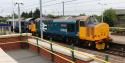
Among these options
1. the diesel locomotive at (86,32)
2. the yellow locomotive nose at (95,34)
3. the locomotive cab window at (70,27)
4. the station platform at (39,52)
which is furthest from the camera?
the locomotive cab window at (70,27)

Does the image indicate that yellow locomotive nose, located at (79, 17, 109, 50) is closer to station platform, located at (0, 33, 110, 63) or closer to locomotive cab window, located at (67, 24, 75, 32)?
locomotive cab window, located at (67, 24, 75, 32)

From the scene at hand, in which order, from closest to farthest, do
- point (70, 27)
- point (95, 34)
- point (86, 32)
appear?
point (95, 34) → point (86, 32) → point (70, 27)

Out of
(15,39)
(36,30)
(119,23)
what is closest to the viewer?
(15,39)

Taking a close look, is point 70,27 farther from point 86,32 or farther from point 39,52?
point 39,52

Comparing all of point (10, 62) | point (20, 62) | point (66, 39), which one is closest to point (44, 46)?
point (20, 62)

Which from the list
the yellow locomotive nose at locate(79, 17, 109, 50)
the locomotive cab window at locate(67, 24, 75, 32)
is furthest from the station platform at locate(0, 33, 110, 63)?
the locomotive cab window at locate(67, 24, 75, 32)

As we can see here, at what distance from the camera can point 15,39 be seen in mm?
12883

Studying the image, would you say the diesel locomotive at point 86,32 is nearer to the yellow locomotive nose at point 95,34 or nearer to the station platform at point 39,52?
the yellow locomotive nose at point 95,34

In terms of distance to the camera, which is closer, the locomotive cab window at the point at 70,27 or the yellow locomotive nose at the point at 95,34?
the yellow locomotive nose at the point at 95,34

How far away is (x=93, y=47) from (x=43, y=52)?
11.8m

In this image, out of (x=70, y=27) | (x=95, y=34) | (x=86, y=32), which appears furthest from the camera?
(x=70, y=27)

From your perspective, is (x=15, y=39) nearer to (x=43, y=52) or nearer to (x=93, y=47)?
(x=43, y=52)

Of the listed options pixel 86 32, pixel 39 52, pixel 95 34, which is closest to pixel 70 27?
pixel 86 32

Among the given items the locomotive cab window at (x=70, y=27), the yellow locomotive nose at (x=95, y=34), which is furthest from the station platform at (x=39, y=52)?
the locomotive cab window at (x=70, y=27)
